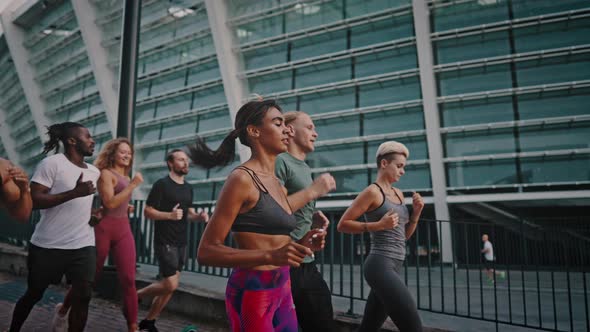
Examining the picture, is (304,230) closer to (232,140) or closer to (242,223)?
(232,140)

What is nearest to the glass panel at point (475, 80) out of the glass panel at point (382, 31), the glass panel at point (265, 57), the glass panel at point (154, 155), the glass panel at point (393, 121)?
the glass panel at point (393, 121)

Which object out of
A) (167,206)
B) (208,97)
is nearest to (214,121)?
(208,97)

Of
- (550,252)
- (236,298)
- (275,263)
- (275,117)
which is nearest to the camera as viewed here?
(275,263)

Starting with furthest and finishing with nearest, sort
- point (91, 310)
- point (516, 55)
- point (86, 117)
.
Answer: point (86, 117)
point (516, 55)
point (91, 310)

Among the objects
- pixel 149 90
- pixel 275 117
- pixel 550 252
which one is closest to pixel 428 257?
pixel 550 252

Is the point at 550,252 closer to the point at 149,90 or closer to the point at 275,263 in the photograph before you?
the point at 275,263

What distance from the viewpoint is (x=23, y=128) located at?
3562 centimetres

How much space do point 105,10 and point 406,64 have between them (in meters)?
20.4

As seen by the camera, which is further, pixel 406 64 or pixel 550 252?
pixel 406 64

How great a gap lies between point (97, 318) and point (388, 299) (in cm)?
378

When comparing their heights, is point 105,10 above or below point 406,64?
above

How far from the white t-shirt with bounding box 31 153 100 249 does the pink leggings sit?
466mm

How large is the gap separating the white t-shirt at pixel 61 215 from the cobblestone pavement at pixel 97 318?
173 cm

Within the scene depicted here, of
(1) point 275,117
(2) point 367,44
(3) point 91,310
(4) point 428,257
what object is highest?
(2) point 367,44
